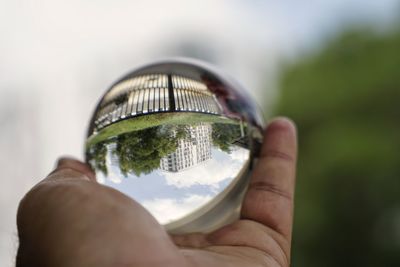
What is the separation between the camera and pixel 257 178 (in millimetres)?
3398

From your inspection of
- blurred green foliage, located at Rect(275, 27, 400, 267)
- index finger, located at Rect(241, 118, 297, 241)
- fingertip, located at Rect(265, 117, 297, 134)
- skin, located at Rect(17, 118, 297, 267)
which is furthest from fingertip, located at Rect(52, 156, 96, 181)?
blurred green foliage, located at Rect(275, 27, 400, 267)

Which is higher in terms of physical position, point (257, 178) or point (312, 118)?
point (257, 178)

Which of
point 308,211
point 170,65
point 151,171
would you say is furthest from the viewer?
point 308,211

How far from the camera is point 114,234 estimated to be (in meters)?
2.53

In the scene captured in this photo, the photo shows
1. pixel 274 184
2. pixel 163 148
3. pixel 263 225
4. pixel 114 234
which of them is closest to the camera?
pixel 114 234

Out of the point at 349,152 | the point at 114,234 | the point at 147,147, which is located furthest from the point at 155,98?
the point at 349,152

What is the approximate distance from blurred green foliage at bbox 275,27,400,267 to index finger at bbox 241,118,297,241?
1369 centimetres

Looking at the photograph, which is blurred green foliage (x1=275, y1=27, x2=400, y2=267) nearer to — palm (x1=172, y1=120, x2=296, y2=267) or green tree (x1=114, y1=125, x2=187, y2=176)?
palm (x1=172, y1=120, x2=296, y2=267)

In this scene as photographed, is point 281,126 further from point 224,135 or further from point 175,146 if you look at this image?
point 175,146

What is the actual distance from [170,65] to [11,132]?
21.9 feet

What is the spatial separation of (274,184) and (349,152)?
16.8 metres

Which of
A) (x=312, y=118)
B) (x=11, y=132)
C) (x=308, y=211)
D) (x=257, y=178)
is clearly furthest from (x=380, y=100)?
(x=257, y=178)

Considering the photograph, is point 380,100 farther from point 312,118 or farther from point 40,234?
point 40,234

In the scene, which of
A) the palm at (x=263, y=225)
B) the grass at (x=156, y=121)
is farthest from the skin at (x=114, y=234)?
the grass at (x=156, y=121)
